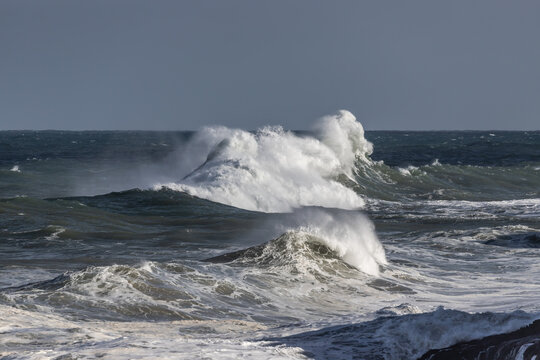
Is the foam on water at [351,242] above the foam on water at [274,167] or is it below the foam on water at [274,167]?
below

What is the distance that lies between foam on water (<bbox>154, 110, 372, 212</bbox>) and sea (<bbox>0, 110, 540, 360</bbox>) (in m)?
0.10

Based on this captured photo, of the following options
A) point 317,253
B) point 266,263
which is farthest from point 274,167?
point 266,263

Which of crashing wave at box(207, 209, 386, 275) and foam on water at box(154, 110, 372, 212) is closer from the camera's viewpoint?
crashing wave at box(207, 209, 386, 275)

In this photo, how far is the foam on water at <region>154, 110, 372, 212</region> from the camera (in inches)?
1236

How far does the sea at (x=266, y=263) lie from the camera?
31.4ft

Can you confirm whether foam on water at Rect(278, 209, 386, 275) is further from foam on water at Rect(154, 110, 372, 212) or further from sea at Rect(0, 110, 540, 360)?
foam on water at Rect(154, 110, 372, 212)

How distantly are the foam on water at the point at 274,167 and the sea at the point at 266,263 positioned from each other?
4.0 inches

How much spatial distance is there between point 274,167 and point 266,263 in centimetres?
1917

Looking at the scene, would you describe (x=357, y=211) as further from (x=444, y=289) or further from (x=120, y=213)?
(x=444, y=289)

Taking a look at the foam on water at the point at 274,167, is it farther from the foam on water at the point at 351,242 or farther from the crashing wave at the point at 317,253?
the crashing wave at the point at 317,253

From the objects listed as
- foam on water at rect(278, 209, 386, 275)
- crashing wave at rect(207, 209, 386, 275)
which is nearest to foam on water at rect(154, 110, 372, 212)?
foam on water at rect(278, 209, 386, 275)

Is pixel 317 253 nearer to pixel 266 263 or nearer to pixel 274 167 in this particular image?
pixel 266 263

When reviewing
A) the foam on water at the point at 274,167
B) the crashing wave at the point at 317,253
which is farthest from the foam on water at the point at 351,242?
the foam on water at the point at 274,167

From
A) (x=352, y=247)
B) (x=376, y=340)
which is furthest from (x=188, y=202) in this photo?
(x=376, y=340)
